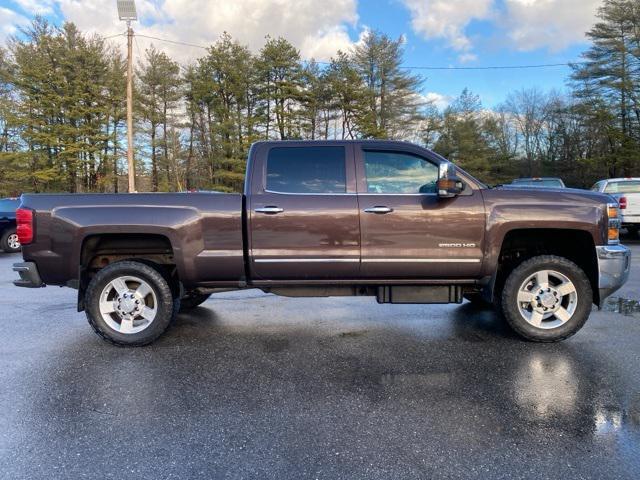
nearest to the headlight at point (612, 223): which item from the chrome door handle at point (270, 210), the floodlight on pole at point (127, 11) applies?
the chrome door handle at point (270, 210)

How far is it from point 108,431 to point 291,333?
7.29 feet

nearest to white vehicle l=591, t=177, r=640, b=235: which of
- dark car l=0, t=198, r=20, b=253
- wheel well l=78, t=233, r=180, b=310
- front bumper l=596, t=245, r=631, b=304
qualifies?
front bumper l=596, t=245, r=631, b=304

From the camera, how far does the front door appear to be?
402 cm

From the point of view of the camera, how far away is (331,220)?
404cm

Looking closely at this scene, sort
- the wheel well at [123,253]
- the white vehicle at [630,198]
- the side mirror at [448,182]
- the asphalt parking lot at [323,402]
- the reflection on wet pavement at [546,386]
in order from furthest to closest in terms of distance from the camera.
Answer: the white vehicle at [630,198] → the wheel well at [123,253] → the side mirror at [448,182] → the reflection on wet pavement at [546,386] → the asphalt parking lot at [323,402]

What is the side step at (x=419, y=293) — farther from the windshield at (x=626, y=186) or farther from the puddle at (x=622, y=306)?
the windshield at (x=626, y=186)

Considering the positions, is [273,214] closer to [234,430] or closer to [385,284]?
[385,284]

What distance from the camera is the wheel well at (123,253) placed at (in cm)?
419

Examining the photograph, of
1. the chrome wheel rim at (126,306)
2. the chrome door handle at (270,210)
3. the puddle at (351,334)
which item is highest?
the chrome door handle at (270,210)

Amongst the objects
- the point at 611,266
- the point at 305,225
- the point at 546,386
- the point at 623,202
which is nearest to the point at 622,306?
the point at 611,266

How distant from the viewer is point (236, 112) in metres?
34.8

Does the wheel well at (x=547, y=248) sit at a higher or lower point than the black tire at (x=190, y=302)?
higher

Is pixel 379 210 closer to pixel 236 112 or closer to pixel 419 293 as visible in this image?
pixel 419 293

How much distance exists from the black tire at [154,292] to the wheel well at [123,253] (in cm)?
16
